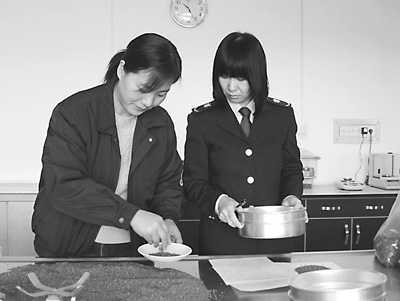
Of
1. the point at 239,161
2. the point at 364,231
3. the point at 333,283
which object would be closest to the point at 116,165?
the point at 239,161

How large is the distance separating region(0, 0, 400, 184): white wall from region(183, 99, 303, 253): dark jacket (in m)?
1.82

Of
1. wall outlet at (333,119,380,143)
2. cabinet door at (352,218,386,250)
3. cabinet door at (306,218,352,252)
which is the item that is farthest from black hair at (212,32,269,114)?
wall outlet at (333,119,380,143)

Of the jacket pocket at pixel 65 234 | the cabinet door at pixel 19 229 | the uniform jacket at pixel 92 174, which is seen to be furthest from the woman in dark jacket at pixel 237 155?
the cabinet door at pixel 19 229

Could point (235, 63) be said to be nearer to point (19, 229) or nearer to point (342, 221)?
point (342, 221)

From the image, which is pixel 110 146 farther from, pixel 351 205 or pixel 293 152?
pixel 351 205

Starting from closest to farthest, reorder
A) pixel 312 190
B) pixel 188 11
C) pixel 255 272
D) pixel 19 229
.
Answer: pixel 255 272
pixel 19 229
pixel 312 190
pixel 188 11

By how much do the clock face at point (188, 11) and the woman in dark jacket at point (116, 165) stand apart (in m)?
2.16

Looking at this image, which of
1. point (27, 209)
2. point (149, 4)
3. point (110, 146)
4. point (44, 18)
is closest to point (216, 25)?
point (149, 4)

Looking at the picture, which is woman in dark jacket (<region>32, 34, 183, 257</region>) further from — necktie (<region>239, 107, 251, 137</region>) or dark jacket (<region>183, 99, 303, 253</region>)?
necktie (<region>239, 107, 251, 137</region>)

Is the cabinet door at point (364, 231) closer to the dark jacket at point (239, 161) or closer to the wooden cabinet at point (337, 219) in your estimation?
the wooden cabinet at point (337, 219)

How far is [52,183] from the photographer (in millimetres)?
1678

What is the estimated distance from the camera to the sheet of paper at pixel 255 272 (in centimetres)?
147

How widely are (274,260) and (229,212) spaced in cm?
22

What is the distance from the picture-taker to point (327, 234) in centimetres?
358
